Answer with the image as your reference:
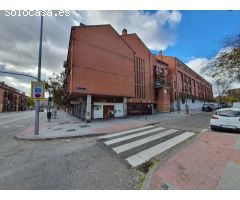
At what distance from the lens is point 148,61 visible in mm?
28844

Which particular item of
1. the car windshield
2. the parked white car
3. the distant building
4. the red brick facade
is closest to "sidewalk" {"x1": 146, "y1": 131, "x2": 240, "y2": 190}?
the parked white car

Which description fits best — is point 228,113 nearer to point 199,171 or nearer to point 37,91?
point 199,171

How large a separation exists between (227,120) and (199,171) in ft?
21.8

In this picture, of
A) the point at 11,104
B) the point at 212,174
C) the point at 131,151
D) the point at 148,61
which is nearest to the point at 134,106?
the point at 148,61

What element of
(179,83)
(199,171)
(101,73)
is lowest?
(199,171)

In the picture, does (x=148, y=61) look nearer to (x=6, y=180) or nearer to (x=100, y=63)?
(x=100, y=63)

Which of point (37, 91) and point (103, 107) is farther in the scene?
point (103, 107)

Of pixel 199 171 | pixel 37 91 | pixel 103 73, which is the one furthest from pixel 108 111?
pixel 199 171

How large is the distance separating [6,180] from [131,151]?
3906mm

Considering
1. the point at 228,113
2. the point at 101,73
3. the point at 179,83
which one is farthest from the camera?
the point at 179,83

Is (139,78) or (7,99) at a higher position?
(139,78)

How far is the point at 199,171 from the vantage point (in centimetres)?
346

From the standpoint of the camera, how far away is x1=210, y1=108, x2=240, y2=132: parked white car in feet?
26.2

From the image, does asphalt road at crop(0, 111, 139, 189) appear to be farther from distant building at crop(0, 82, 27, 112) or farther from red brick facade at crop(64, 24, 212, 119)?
distant building at crop(0, 82, 27, 112)
